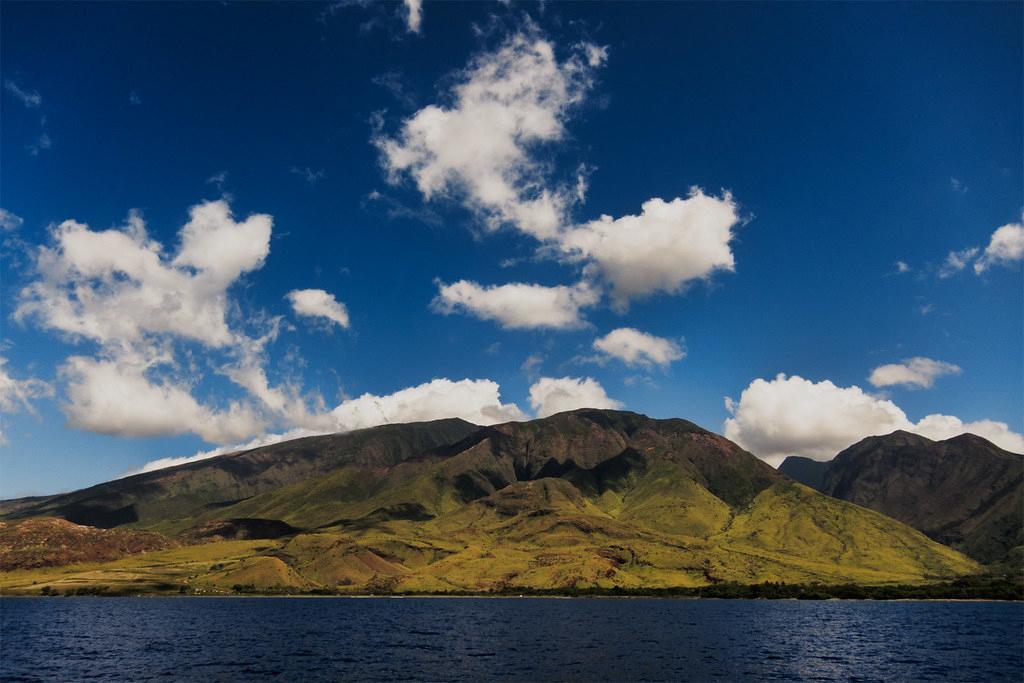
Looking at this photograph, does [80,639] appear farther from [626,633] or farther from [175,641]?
[626,633]

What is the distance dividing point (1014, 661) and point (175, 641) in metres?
194

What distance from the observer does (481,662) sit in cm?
14038

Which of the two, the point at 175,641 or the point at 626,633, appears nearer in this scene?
the point at 175,641

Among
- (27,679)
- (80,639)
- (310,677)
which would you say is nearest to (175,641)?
(80,639)

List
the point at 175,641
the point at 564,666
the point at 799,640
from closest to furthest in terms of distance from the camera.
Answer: the point at 564,666 → the point at 175,641 → the point at 799,640

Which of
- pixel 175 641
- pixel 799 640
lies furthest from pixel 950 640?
pixel 175 641

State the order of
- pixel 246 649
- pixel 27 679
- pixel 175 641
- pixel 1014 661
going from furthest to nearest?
1. pixel 175 641
2. pixel 246 649
3. pixel 1014 661
4. pixel 27 679

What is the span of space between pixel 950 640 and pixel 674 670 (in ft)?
383

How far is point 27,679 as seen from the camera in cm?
11812

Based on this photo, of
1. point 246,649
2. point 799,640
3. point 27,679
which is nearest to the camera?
point 27,679

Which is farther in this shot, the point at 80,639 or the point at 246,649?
the point at 80,639

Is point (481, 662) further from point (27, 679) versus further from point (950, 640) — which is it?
point (950, 640)

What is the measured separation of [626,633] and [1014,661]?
90.1m

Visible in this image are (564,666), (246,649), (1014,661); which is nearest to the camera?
(564,666)
